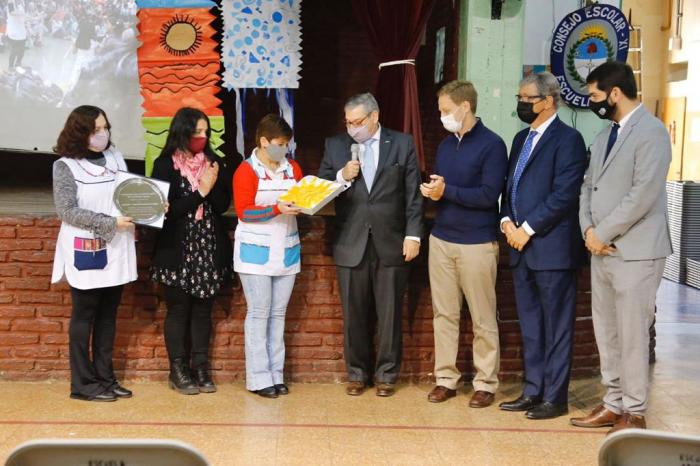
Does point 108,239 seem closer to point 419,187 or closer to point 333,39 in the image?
point 419,187

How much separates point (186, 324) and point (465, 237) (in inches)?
64.5

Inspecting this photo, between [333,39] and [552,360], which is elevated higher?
[333,39]

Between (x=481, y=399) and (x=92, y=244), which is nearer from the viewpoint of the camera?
(x=92, y=244)

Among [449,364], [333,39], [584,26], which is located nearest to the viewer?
[449,364]

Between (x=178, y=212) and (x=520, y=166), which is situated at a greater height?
(x=520, y=166)

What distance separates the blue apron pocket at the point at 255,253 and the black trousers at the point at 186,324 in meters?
0.35

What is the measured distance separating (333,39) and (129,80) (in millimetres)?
2433

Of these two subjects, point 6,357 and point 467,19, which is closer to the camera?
point 6,357

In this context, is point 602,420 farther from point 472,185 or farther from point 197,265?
point 197,265

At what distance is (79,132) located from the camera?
5090 millimetres

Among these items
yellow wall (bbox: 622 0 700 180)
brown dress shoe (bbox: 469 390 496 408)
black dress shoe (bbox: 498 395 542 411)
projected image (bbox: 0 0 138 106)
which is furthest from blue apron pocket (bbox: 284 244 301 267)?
yellow wall (bbox: 622 0 700 180)

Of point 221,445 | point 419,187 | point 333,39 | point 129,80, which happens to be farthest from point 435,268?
point 333,39

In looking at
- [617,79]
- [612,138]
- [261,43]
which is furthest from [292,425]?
[261,43]

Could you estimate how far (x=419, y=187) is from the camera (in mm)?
5406
